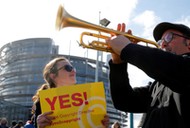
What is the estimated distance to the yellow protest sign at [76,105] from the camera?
9.64 feet

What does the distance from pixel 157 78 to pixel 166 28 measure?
2.80 feet

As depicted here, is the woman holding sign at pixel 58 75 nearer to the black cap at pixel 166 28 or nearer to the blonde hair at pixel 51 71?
the blonde hair at pixel 51 71

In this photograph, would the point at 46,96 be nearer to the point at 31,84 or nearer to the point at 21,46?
the point at 31,84

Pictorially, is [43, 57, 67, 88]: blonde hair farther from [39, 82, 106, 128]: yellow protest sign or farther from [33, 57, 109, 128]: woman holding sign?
[39, 82, 106, 128]: yellow protest sign

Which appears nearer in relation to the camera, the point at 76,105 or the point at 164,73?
the point at 164,73


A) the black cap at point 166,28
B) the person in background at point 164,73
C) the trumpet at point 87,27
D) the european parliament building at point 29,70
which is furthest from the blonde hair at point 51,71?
the european parliament building at point 29,70

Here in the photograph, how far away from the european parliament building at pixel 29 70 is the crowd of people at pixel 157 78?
72.2m

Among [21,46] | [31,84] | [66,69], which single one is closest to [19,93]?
[31,84]

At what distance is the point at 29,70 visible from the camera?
81500mm

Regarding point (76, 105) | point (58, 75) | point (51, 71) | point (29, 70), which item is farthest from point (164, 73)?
point (29, 70)

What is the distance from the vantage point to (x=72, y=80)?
3613mm

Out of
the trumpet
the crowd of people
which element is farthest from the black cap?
the trumpet

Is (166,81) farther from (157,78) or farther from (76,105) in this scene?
(76,105)

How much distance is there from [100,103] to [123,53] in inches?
31.1
